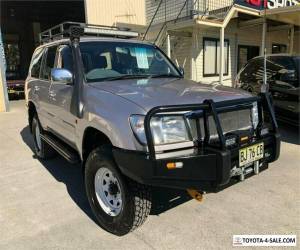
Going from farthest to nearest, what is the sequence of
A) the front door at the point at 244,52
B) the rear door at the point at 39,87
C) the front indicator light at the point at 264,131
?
the front door at the point at 244,52
the rear door at the point at 39,87
the front indicator light at the point at 264,131

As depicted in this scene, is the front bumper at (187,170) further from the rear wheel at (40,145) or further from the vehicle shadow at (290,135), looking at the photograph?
the vehicle shadow at (290,135)

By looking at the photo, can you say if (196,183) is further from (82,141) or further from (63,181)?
(63,181)

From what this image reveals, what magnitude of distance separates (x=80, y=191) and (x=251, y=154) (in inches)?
95.0

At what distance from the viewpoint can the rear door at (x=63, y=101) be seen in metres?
3.97

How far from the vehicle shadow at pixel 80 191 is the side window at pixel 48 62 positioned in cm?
151

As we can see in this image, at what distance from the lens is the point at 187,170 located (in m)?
2.67

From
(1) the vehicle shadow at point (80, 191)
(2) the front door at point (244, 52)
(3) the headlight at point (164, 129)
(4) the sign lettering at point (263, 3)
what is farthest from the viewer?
(2) the front door at point (244, 52)

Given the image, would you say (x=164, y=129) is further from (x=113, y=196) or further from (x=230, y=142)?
(x=113, y=196)

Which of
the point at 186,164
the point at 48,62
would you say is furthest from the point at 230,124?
the point at 48,62

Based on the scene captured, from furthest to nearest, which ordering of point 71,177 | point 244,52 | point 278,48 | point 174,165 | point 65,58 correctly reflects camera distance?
point 278,48
point 244,52
point 71,177
point 65,58
point 174,165

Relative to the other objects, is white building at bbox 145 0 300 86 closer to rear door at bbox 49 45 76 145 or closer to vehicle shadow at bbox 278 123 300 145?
vehicle shadow at bbox 278 123 300 145

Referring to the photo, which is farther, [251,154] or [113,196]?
[113,196]

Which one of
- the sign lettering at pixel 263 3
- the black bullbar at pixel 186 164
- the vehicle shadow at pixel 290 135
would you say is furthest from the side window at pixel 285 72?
the sign lettering at pixel 263 3

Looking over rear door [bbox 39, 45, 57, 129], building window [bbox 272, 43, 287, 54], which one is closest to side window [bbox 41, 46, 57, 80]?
rear door [bbox 39, 45, 57, 129]
